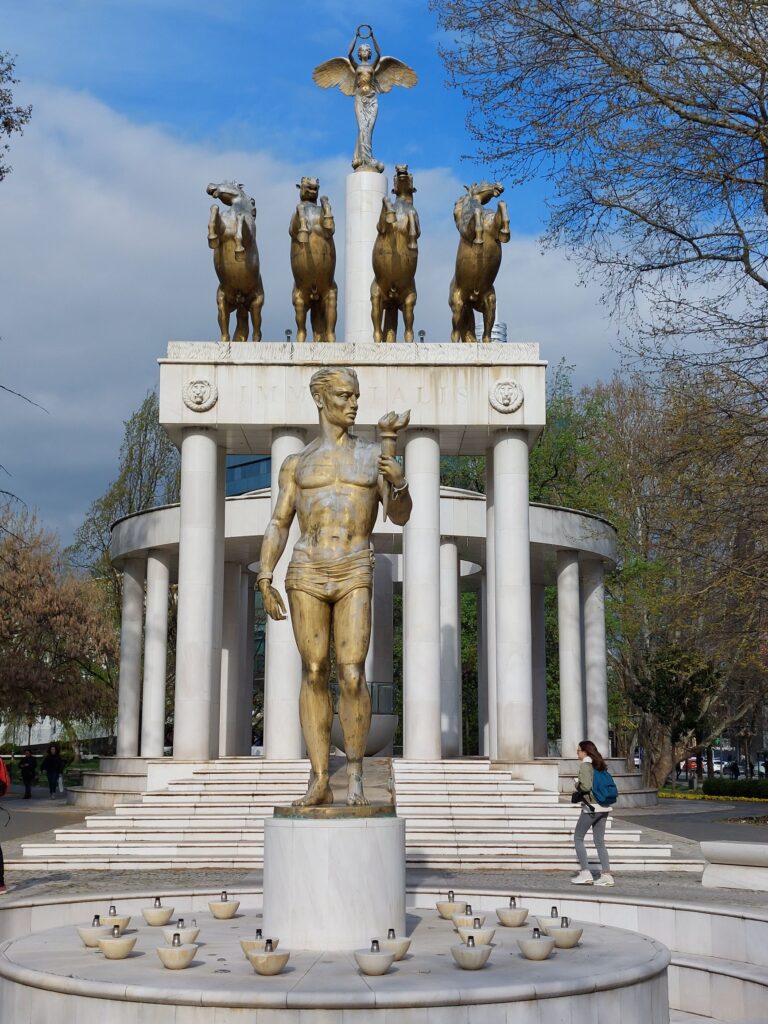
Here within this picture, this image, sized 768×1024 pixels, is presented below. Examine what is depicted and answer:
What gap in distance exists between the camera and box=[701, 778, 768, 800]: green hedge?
1375 inches

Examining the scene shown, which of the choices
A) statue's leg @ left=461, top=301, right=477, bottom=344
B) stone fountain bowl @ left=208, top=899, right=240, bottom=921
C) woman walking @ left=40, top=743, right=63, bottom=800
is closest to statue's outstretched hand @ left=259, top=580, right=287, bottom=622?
stone fountain bowl @ left=208, top=899, right=240, bottom=921

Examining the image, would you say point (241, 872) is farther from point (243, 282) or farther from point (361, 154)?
point (361, 154)

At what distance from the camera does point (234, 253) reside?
2431 cm

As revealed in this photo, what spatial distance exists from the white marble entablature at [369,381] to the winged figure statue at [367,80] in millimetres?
9320

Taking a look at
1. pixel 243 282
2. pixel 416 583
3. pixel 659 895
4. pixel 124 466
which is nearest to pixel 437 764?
pixel 416 583

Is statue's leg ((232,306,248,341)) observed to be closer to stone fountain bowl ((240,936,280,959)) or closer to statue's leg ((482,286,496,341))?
statue's leg ((482,286,496,341))

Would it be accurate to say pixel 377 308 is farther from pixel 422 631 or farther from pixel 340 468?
pixel 340 468

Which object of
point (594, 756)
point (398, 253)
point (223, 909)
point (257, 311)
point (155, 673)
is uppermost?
point (398, 253)

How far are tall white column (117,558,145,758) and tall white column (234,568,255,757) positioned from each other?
315 centimetres

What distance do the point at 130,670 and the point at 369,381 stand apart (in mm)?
13495

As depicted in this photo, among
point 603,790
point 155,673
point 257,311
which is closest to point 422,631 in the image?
point 257,311

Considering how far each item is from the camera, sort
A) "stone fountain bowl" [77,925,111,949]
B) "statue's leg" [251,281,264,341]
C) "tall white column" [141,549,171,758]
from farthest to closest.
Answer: "tall white column" [141,549,171,758] < "statue's leg" [251,281,264,341] < "stone fountain bowl" [77,925,111,949]

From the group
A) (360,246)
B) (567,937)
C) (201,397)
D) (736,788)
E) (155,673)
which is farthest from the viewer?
(736,788)

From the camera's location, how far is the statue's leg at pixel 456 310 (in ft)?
81.7
